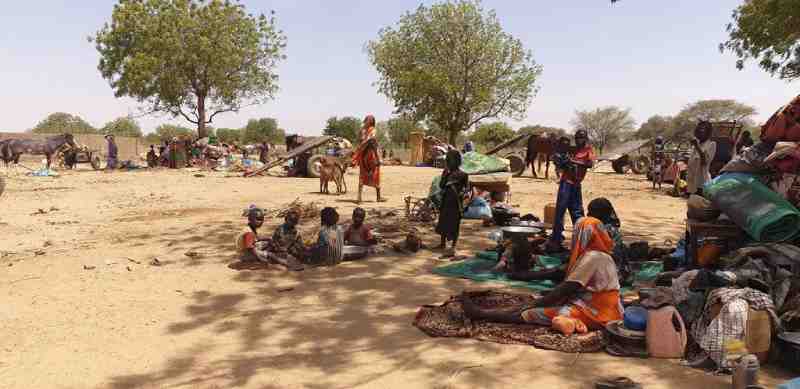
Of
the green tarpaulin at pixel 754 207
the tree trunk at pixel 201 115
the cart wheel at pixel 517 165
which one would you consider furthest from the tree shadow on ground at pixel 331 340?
the tree trunk at pixel 201 115

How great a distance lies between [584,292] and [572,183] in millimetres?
2944

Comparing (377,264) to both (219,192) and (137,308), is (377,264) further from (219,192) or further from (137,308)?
(219,192)

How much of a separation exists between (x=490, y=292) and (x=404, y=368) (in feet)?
5.25

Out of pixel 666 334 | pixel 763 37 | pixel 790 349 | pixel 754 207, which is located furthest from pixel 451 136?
pixel 790 349

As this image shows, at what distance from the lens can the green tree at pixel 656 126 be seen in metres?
51.6

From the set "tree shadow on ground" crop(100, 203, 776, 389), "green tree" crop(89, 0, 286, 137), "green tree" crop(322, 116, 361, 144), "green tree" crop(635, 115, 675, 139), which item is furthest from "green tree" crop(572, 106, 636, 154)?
"tree shadow on ground" crop(100, 203, 776, 389)

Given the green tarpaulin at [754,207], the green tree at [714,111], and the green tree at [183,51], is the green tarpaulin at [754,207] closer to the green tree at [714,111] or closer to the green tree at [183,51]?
the green tree at [183,51]

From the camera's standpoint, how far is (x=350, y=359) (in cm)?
390

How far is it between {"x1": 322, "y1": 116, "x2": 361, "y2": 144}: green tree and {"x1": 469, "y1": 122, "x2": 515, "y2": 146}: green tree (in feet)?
41.4

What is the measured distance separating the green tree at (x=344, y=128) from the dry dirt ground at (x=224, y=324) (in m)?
48.8

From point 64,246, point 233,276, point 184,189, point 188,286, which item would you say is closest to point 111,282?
point 188,286

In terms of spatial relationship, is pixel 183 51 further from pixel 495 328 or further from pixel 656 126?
pixel 656 126

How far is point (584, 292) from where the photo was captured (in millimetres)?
4281

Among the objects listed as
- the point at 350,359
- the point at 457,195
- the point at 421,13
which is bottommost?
the point at 350,359
